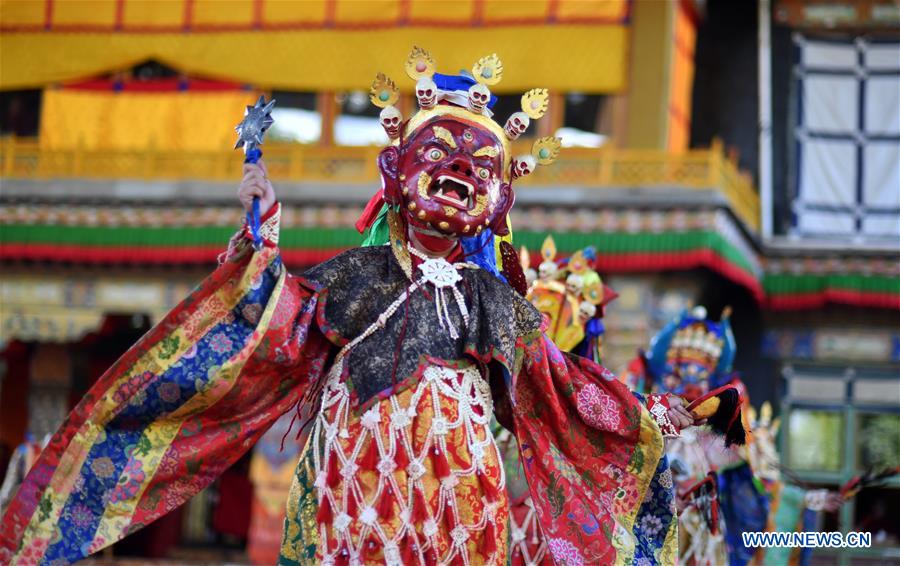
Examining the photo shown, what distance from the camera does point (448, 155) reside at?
5.39 metres

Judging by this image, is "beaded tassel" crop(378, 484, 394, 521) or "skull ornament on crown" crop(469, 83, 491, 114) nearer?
"beaded tassel" crop(378, 484, 394, 521)

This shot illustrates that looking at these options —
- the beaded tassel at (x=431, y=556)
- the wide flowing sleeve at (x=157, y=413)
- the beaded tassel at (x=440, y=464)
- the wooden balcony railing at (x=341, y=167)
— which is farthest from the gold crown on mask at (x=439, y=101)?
the wooden balcony railing at (x=341, y=167)

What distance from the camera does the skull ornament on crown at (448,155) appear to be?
534 centimetres

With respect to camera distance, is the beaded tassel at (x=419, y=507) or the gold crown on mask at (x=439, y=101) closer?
the beaded tassel at (x=419, y=507)

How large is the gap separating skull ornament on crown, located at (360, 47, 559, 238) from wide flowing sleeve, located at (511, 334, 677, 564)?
20.5 inches

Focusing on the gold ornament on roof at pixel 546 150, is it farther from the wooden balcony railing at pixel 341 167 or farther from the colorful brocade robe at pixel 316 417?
the wooden balcony railing at pixel 341 167

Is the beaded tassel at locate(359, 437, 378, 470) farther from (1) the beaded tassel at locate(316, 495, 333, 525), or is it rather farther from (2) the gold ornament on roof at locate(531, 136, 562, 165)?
(2) the gold ornament on roof at locate(531, 136, 562, 165)

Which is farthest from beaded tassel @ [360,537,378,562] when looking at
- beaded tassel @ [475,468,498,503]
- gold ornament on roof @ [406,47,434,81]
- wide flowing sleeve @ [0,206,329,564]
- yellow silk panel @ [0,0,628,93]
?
yellow silk panel @ [0,0,628,93]

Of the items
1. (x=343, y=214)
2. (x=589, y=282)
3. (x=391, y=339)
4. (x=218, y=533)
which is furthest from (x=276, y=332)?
(x=218, y=533)

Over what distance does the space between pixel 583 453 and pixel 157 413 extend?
4.90 ft

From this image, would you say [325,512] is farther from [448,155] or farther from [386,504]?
[448,155]

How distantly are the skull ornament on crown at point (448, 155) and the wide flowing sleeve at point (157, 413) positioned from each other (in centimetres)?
49

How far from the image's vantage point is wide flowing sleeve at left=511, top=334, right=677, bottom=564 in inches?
219

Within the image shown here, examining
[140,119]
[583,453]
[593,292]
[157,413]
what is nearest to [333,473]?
[157,413]
